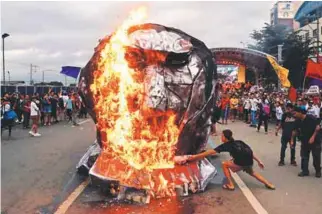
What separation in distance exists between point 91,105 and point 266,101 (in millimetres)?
11947

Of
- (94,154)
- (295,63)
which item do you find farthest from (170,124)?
(295,63)

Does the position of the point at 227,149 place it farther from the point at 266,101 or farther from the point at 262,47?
the point at 262,47

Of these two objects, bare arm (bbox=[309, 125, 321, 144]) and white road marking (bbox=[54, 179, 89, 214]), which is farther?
bare arm (bbox=[309, 125, 321, 144])

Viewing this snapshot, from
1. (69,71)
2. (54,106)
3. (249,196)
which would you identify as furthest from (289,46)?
(249,196)

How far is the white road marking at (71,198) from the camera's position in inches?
260

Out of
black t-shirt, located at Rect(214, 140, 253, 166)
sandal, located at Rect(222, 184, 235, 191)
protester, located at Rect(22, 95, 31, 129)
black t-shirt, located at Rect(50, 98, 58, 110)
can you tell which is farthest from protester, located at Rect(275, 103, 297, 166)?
black t-shirt, located at Rect(50, 98, 58, 110)

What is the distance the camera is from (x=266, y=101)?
1862cm

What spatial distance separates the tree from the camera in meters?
31.0

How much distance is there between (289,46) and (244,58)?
29.1ft

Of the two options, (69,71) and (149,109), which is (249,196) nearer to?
(149,109)

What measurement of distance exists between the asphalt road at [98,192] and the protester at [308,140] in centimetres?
33

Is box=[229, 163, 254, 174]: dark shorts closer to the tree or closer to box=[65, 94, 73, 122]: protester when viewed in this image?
box=[65, 94, 73, 122]: protester

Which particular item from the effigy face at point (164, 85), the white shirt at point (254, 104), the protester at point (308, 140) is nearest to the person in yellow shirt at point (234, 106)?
the white shirt at point (254, 104)

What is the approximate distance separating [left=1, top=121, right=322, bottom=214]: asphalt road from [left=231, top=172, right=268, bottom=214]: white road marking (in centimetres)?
7
